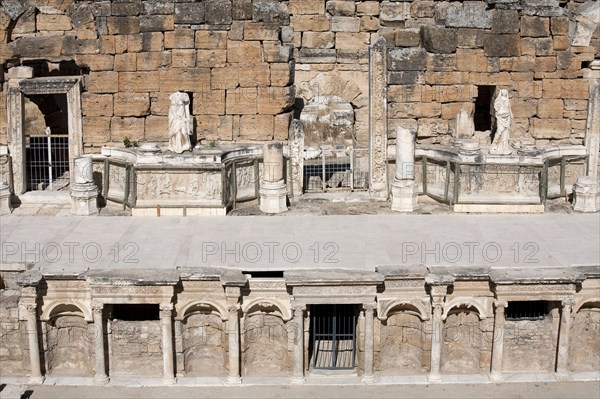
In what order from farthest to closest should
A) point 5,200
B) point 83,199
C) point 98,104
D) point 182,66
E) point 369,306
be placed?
point 98,104, point 182,66, point 5,200, point 83,199, point 369,306

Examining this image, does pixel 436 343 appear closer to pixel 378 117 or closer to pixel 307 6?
pixel 378 117

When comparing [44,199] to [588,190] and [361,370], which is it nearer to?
[361,370]

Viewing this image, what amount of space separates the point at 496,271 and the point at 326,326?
2.93m

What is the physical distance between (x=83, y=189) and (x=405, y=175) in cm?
666

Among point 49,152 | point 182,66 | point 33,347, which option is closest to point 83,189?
point 49,152

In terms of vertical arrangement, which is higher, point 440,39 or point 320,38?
point 320,38

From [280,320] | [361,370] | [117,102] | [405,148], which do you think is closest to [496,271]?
[361,370]

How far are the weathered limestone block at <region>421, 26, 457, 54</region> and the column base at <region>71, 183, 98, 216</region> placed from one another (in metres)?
A: 8.08

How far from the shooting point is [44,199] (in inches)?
755

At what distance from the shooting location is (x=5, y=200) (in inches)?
723

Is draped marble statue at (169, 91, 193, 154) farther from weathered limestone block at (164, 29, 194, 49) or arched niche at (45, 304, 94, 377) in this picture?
arched niche at (45, 304, 94, 377)

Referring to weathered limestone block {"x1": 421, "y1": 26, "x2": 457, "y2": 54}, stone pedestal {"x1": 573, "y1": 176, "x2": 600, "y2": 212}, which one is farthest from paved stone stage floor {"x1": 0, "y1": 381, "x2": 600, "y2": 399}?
weathered limestone block {"x1": 421, "y1": 26, "x2": 457, "y2": 54}

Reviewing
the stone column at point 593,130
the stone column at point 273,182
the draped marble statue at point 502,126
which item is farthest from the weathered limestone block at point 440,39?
the stone column at point 273,182

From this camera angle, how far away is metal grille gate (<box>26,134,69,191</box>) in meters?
20.2
